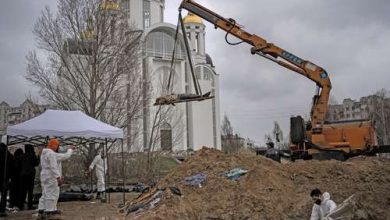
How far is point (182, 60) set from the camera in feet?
160

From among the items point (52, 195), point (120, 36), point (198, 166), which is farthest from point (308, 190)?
point (120, 36)

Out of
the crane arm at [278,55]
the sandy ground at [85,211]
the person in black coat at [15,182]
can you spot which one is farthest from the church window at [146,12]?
the person in black coat at [15,182]

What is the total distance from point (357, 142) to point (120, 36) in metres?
14.3

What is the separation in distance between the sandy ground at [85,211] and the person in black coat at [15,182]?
2.43 feet

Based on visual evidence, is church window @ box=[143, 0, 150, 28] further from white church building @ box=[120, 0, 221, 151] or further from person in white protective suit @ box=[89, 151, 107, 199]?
person in white protective suit @ box=[89, 151, 107, 199]

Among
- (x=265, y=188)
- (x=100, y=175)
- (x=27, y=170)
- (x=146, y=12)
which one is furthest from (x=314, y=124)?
(x=146, y=12)

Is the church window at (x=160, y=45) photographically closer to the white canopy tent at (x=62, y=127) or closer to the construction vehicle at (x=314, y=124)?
the construction vehicle at (x=314, y=124)

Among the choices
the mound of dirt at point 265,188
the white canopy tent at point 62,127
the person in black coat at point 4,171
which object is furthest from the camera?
the white canopy tent at point 62,127

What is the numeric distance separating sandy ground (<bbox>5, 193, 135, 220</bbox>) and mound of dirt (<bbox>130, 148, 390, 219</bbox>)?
92cm

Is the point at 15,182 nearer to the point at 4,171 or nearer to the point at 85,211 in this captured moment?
the point at 4,171

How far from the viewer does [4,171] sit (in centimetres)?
1070

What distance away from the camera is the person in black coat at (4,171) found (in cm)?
1060

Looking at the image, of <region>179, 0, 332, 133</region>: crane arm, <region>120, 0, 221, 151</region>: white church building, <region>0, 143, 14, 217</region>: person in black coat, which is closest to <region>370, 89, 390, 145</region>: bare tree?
<region>120, 0, 221, 151</region>: white church building

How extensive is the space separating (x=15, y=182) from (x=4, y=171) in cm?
122
